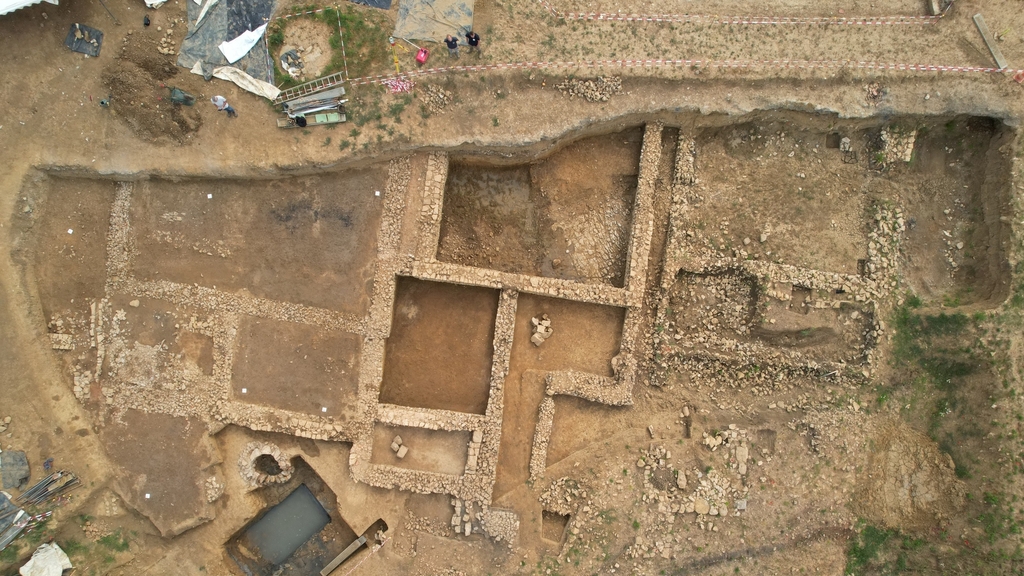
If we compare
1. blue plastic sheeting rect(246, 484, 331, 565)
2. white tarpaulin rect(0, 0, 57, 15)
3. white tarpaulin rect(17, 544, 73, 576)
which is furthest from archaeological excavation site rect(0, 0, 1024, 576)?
white tarpaulin rect(0, 0, 57, 15)

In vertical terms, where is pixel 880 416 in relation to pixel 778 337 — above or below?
below

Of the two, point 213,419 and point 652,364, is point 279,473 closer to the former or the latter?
point 213,419

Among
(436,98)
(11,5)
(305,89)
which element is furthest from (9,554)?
(436,98)

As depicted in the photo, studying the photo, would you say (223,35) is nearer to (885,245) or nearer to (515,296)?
(515,296)

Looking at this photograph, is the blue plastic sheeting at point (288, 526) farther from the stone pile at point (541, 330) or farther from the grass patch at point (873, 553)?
the grass patch at point (873, 553)

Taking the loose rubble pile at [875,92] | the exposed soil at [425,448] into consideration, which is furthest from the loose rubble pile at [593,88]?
the exposed soil at [425,448]

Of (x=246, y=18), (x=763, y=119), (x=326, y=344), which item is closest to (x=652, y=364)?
(x=763, y=119)

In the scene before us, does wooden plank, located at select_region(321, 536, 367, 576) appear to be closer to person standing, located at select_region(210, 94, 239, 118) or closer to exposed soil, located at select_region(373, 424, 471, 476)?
exposed soil, located at select_region(373, 424, 471, 476)
